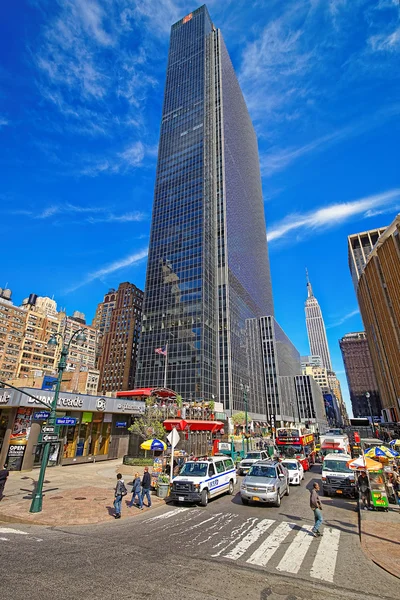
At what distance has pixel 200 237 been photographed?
3529 inches

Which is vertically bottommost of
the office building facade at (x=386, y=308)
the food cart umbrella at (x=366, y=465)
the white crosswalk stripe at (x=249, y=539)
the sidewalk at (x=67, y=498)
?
the white crosswalk stripe at (x=249, y=539)

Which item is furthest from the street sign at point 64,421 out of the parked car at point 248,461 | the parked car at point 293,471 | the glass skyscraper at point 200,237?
the glass skyscraper at point 200,237

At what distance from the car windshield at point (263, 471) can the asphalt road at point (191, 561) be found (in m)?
3.18

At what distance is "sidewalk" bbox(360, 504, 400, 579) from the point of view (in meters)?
9.05

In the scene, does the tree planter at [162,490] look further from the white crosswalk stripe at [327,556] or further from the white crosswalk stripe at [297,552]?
the white crosswalk stripe at [327,556]

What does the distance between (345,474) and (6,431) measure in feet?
82.3

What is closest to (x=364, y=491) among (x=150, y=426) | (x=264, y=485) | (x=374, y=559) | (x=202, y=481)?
(x=264, y=485)

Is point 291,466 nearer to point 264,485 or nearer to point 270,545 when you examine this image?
point 264,485

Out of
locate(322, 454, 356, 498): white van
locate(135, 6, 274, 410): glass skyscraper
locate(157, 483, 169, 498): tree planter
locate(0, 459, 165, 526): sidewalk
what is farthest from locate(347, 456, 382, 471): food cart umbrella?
locate(135, 6, 274, 410): glass skyscraper

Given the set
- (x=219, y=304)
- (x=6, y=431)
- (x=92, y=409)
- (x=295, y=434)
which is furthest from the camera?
(x=219, y=304)

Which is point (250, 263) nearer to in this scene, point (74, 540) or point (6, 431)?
point (6, 431)

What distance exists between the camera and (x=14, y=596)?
637 centimetres

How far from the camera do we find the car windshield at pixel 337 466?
1962 cm

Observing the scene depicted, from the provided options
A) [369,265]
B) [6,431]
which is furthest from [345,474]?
[369,265]
